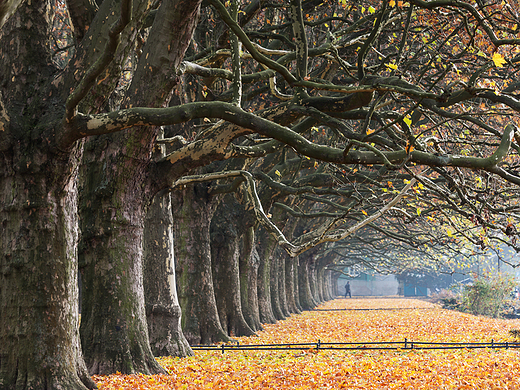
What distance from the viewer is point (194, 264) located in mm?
11406

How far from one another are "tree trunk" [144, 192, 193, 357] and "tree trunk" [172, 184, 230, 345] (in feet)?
6.60

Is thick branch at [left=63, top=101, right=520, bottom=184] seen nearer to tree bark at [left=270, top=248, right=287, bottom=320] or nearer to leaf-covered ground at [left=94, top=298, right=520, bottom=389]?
leaf-covered ground at [left=94, top=298, right=520, bottom=389]

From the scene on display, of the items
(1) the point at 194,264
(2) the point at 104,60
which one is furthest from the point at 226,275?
(2) the point at 104,60

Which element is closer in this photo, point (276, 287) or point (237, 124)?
point (237, 124)

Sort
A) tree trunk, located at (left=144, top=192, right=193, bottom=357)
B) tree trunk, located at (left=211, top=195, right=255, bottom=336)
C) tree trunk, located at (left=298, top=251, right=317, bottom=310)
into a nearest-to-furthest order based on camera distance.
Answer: tree trunk, located at (left=144, top=192, right=193, bottom=357) → tree trunk, located at (left=211, top=195, right=255, bottom=336) → tree trunk, located at (left=298, top=251, right=317, bottom=310)

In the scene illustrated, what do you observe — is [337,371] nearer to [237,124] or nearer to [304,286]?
[237,124]

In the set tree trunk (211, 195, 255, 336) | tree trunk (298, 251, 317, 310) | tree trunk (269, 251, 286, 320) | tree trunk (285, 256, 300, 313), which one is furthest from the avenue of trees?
tree trunk (298, 251, 317, 310)

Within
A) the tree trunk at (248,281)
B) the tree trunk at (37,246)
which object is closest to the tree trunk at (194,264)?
the tree trunk at (248,281)

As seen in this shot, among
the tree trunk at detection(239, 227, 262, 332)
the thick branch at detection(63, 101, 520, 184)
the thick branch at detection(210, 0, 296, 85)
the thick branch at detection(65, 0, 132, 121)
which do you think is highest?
the thick branch at detection(210, 0, 296, 85)

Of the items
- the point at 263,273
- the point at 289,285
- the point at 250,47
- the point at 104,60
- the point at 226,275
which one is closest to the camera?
the point at 104,60

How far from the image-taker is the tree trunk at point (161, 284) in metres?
9.13

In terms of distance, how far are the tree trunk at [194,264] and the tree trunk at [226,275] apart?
195 centimetres

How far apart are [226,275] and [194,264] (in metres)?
2.31

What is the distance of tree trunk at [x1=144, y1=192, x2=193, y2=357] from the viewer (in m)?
9.13
